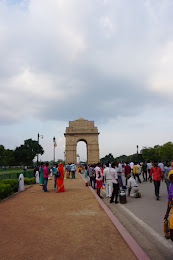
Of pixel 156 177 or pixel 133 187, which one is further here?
pixel 133 187

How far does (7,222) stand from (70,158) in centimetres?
4449

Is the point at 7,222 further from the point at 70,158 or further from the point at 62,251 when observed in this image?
the point at 70,158

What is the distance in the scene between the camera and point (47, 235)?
165 inches

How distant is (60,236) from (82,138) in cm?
4560

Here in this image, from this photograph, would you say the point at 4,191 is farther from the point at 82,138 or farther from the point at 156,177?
the point at 82,138

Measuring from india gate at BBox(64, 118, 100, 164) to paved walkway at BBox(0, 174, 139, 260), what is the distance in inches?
1708

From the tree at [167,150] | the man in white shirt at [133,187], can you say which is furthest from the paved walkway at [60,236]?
the tree at [167,150]

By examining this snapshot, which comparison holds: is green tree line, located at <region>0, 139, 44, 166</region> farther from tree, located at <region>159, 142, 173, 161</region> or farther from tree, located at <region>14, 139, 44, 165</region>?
tree, located at <region>159, 142, 173, 161</region>

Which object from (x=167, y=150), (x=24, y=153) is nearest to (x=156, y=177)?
(x=167, y=150)

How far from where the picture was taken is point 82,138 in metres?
49.7

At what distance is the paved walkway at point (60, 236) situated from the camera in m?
3.33

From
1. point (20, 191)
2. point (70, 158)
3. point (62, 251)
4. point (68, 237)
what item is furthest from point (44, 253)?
point (70, 158)

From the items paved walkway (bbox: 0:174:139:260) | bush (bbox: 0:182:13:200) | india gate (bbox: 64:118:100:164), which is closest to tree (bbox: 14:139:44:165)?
india gate (bbox: 64:118:100:164)

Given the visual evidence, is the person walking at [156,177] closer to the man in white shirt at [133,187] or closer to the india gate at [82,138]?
the man in white shirt at [133,187]
